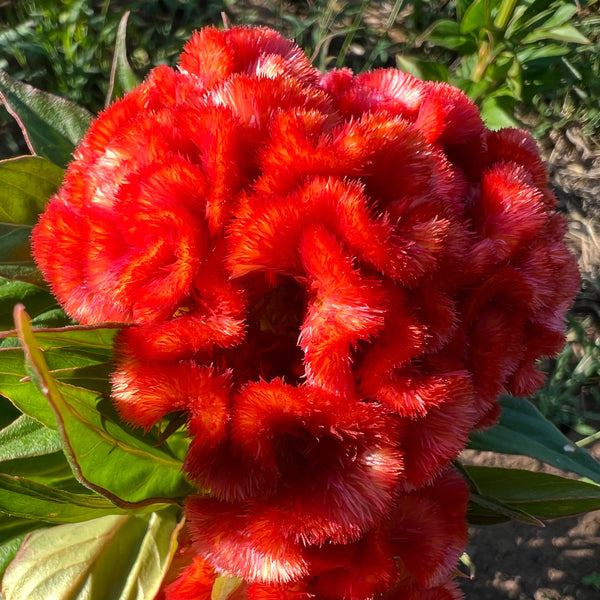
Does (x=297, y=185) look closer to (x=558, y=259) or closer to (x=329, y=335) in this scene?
(x=329, y=335)

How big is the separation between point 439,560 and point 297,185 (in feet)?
1.27

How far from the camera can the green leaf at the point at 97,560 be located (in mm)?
781

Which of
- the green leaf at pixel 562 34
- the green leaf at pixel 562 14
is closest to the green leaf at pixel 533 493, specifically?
the green leaf at pixel 562 34

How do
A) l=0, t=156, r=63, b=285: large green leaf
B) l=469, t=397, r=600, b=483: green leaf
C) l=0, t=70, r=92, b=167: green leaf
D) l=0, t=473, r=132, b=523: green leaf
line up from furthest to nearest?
1. l=469, t=397, r=600, b=483: green leaf
2. l=0, t=70, r=92, b=167: green leaf
3. l=0, t=156, r=63, b=285: large green leaf
4. l=0, t=473, r=132, b=523: green leaf

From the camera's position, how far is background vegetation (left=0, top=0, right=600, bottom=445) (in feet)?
5.22

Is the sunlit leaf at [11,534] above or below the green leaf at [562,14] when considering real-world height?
below

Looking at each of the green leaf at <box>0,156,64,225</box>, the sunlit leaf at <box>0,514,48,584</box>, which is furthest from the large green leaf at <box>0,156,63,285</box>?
the sunlit leaf at <box>0,514,48,584</box>

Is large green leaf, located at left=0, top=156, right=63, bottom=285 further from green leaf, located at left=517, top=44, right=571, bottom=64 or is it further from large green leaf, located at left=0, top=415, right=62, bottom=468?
green leaf, located at left=517, top=44, right=571, bottom=64

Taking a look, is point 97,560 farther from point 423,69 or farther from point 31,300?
point 423,69

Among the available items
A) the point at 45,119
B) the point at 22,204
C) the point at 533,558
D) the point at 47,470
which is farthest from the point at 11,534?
the point at 533,558

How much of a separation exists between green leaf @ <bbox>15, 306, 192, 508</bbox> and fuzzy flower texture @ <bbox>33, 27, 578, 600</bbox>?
0.19ft

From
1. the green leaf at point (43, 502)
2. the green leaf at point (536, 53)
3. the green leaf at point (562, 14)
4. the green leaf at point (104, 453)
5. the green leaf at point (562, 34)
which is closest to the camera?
the green leaf at point (104, 453)

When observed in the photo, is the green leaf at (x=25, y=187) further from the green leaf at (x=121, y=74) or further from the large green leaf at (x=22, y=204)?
the green leaf at (x=121, y=74)

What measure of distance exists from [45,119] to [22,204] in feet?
0.55
